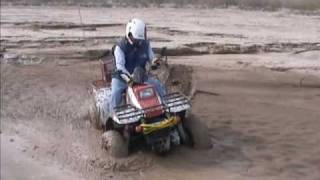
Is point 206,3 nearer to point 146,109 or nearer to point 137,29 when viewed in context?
point 137,29

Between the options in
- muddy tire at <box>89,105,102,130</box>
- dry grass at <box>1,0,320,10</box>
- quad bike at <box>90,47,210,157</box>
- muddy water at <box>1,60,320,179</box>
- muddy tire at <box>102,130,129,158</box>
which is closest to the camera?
quad bike at <box>90,47,210,157</box>

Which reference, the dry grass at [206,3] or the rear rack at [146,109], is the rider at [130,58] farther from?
the dry grass at [206,3]

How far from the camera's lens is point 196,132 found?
30.8 feet

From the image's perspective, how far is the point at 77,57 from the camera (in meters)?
15.9

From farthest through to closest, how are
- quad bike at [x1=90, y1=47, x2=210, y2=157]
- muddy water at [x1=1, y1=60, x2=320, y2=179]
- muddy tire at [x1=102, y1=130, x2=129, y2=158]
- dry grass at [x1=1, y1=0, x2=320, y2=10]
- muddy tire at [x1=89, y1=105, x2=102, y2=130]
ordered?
dry grass at [x1=1, y1=0, x2=320, y2=10], muddy tire at [x1=89, y1=105, x2=102, y2=130], muddy tire at [x1=102, y1=130, x2=129, y2=158], muddy water at [x1=1, y1=60, x2=320, y2=179], quad bike at [x1=90, y1=47, x2=210, y2=157]

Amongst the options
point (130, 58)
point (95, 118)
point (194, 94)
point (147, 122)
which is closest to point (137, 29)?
point (130, 58)

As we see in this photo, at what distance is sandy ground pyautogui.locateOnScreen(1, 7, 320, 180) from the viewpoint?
899cm

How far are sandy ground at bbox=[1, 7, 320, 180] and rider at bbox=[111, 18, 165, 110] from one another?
2.77 ft

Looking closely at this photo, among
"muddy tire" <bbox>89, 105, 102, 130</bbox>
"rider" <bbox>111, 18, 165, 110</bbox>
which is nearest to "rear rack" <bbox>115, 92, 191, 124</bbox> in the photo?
"rider" <bbox>111, 18, 165, 110</bbox>

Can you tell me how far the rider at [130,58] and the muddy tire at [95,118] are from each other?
2.31ft

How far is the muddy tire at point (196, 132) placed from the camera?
9391 millimetres

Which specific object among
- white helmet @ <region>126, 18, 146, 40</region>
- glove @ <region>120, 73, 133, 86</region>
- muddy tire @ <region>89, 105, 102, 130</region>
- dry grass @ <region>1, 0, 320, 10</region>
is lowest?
dry grass @ <region>1, 0, 320, 10</region>

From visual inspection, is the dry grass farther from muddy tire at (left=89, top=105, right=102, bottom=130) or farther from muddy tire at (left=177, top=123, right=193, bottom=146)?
muddy tire at (left=177, top=123, right=193, bottom=146)

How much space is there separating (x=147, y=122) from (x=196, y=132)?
833 millimetres
